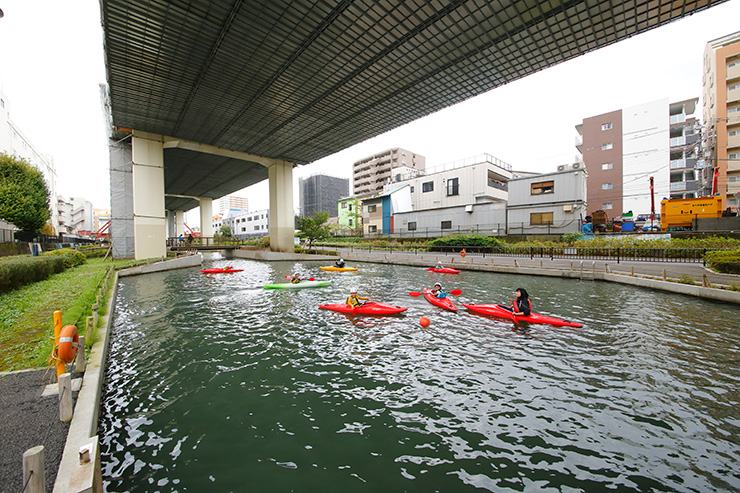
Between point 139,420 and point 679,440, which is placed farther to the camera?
point 139,420

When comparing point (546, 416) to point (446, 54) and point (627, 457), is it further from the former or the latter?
point (446, 54)

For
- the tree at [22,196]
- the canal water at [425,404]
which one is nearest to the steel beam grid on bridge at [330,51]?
the tree at [22,196]

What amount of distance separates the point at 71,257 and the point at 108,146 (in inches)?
400

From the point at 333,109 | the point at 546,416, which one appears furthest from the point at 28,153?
the point at 546,416

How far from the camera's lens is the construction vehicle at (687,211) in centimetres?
2353

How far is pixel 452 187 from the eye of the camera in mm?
41375

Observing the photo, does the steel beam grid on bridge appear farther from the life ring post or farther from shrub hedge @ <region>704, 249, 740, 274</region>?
the life ring post

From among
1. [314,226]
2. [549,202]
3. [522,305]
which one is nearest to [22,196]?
[314,226]

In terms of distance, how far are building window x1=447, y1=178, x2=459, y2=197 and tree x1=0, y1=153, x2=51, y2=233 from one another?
42836 millimetres

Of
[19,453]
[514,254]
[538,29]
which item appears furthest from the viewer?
[514,254]

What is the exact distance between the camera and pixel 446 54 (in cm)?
1584

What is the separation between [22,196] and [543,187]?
46.3 meters

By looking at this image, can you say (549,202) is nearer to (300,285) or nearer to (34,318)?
(300,285)

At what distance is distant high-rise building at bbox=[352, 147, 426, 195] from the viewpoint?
72938 mm
